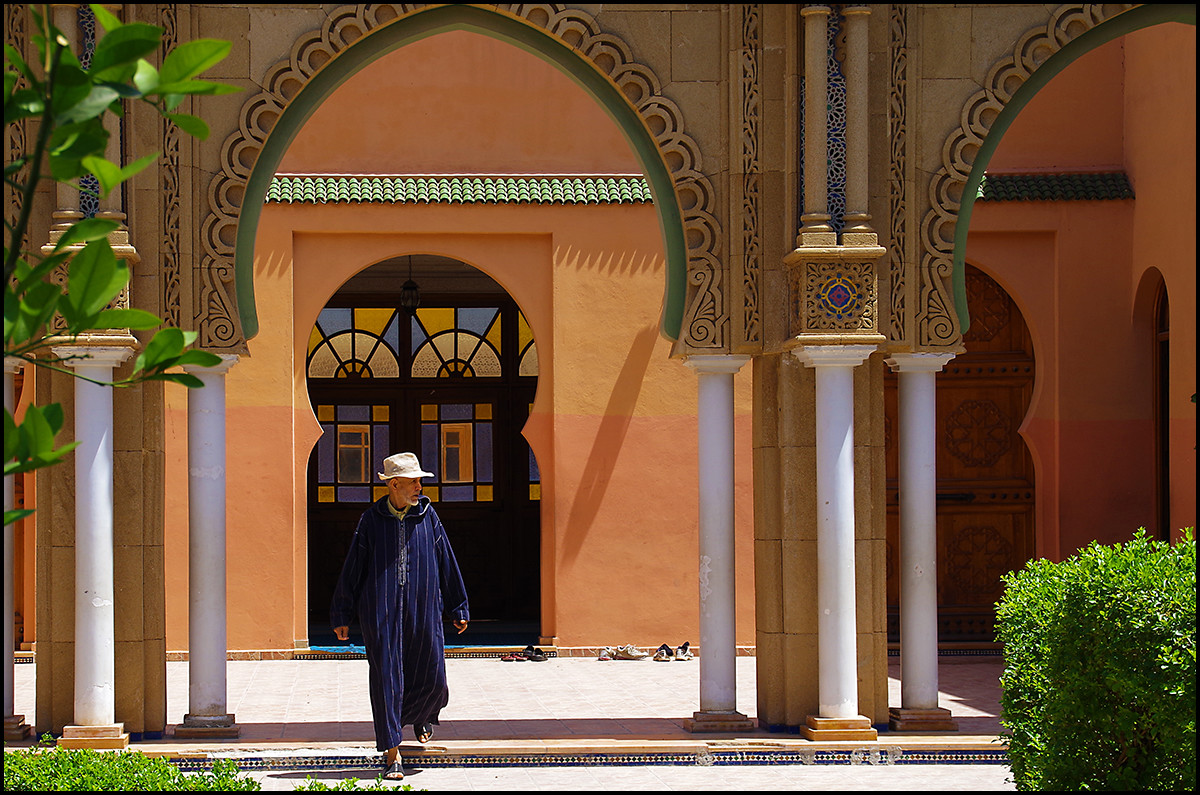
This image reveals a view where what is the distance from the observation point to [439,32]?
7.06m

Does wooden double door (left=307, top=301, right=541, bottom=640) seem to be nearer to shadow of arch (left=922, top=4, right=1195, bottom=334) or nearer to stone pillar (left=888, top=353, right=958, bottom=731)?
stone pillar (left=888, top=353, right=958, bottom=731)

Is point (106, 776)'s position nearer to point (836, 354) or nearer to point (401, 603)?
point (401, 603)

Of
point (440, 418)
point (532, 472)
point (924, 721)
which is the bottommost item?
point (924, 721)

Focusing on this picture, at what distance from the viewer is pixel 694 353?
711cm

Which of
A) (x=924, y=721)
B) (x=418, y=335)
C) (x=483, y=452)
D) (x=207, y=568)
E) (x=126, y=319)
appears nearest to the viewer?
(x=126, y=319)

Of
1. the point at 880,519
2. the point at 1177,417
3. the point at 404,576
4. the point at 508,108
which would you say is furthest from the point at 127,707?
the point at 1177,417

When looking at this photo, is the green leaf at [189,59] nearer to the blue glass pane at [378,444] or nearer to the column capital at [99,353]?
the column capital at [99,353]

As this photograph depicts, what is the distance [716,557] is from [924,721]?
137 centimetres

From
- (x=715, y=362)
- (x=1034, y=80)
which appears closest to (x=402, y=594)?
(x=715, y=362)

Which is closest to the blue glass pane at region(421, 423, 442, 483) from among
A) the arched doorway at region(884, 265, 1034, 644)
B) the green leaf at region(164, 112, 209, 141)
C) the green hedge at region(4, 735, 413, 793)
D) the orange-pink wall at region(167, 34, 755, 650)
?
the orange-pink wall at region(167, 34, 755, 650)

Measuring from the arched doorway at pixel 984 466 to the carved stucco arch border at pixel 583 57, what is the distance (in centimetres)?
521

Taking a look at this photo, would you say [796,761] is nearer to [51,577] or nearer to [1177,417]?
[51,577]

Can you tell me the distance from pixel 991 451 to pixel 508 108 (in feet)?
16.5

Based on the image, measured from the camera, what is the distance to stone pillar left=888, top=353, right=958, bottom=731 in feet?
23.6
